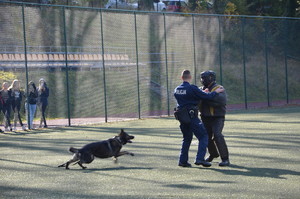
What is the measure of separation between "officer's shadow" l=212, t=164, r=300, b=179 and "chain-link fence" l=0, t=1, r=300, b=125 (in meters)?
12.4

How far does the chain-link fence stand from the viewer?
2186 cm

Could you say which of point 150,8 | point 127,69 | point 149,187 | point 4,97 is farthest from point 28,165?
point 150,8

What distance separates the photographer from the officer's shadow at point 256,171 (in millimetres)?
8891

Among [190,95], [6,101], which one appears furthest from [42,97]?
[190,95]

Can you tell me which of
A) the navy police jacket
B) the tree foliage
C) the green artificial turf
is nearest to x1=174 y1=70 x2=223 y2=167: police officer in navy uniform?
the navy police jacket

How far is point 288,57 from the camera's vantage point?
110ft

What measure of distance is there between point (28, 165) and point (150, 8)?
42.6 meters

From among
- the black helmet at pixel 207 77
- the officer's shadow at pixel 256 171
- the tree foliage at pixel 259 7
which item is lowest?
the officer's shadow at pixel 256 171

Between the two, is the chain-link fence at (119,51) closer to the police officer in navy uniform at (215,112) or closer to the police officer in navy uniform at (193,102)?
the police officer in navy uniform at (215,112)

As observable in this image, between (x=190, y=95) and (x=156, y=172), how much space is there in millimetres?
1430

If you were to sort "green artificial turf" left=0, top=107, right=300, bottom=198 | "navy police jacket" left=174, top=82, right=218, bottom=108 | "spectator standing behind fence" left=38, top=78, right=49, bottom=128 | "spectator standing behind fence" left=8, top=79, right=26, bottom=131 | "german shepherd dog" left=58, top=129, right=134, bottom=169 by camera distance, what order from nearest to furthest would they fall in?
1. "green artificial turf" left=0, top=107, right=300, bottom=198
2. "navy police jacket" left=174, top=82, right=218, bottom=108
3. "german shepherd dog" left=58, top=129, right=134, bottom=169
4. "spectator standing behind fence" left=8, top=79, right=26, bottom=131
5. "spectator standing behind fence" left=38, top=78, right=49, bottom=128

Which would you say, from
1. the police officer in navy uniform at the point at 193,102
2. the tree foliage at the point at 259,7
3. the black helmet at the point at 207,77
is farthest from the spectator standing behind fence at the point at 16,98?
the tree foliage at the point at 259,7

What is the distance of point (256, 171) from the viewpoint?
932 cm

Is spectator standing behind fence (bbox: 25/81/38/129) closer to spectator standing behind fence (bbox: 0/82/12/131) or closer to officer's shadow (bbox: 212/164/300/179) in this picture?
spectator standing behind fence (bbox: 0/82/12/131)
